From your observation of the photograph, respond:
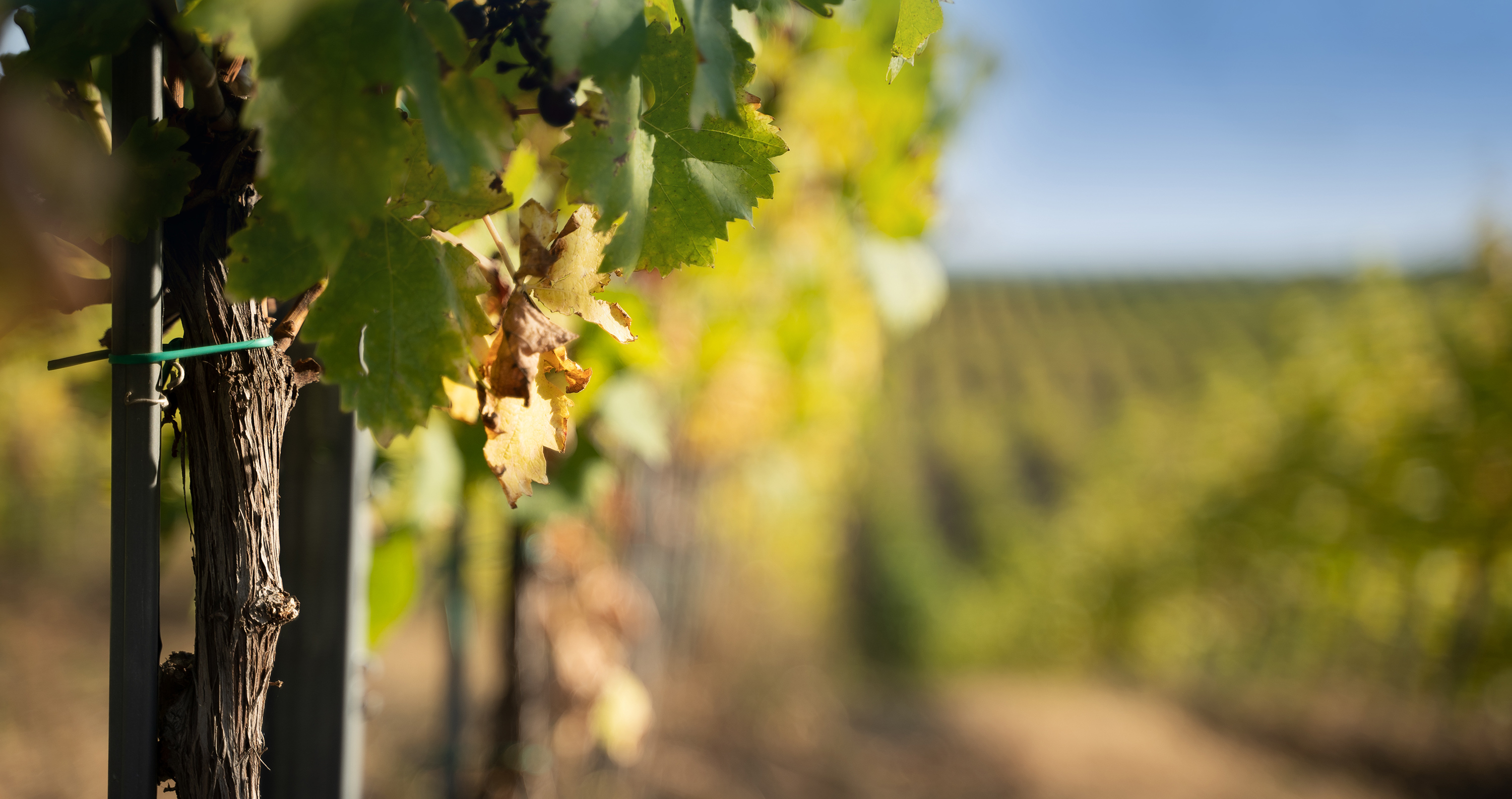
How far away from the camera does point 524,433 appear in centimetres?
63

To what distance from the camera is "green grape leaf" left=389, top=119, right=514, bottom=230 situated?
550mm

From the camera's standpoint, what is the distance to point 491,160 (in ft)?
1.62

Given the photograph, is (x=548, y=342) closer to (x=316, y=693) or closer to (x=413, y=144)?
(x=413, y=144)

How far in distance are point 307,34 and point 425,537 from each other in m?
1.34

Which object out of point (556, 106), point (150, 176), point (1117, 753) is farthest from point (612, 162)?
point (1117, 753)

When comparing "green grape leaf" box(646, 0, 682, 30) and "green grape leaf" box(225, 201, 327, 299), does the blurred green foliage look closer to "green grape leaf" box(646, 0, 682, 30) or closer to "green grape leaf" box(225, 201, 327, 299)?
"green grape leaf" box(646, 0, 682, 30)

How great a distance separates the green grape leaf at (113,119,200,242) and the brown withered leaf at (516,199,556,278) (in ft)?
0.77

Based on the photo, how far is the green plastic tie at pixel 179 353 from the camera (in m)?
0.58

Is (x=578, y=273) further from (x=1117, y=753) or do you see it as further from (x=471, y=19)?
(x=1117, y=753)

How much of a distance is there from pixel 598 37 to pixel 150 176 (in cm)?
36

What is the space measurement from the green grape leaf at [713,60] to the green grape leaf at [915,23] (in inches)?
6.0

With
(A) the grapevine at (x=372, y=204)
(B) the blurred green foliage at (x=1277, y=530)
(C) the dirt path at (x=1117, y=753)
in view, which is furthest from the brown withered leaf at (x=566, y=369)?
(B) the blurred green foliage at (x=1277, y=530)

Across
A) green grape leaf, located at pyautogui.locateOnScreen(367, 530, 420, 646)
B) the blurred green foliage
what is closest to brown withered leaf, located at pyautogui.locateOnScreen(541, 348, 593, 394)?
green grape leaf, located at pyautogui.locateOnScreen(367, 530, 420, 646)

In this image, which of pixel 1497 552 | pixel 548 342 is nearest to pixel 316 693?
pixel 548 342
